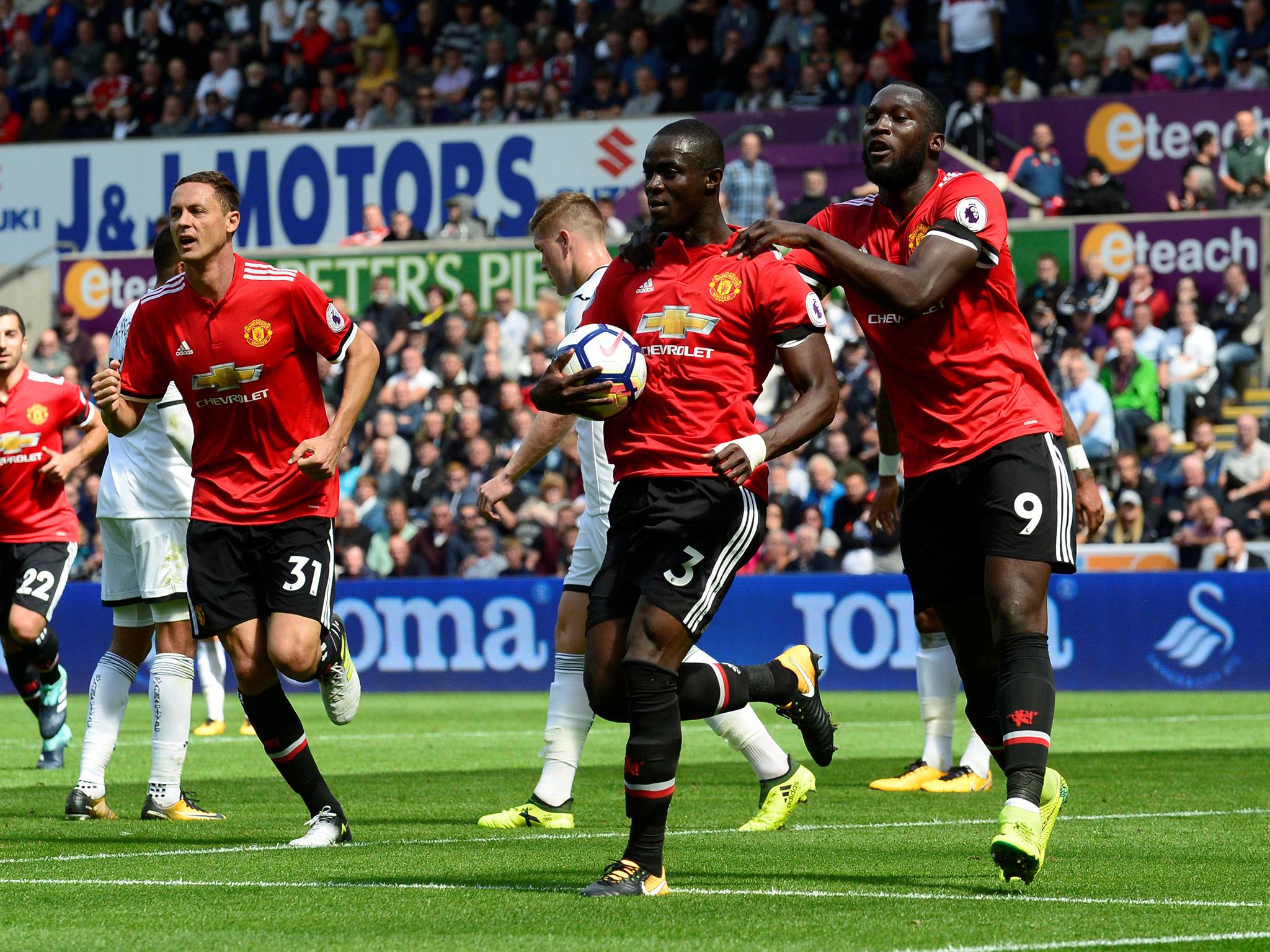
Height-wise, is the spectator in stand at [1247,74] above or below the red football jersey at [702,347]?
above

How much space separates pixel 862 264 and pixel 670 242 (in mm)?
655

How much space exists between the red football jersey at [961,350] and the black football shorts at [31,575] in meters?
5.91

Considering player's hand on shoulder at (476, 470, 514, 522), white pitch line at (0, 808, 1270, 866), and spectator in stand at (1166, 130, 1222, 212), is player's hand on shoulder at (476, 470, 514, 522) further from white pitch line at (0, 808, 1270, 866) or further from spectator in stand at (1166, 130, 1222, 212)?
spectator in stand at (1166, 130, 1222, 212)

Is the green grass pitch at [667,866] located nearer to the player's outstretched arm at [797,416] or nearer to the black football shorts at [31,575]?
the black football shorts at [31,575]

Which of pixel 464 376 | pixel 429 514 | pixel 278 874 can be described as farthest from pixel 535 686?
pixel 278 874

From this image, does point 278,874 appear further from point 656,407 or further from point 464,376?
point 464,376

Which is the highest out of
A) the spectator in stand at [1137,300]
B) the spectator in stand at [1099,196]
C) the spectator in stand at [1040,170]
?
the spectator in stand at [1040,170]

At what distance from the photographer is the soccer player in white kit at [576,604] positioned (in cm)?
787

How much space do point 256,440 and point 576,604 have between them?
5.16 ft

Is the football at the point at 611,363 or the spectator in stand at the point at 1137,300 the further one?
the spectator in stand at the point at 1137,300

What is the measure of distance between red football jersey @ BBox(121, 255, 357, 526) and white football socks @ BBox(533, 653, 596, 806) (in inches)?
53.3

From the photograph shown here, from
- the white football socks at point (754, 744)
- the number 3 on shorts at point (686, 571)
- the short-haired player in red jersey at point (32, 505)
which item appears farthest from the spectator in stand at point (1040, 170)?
the number 3 on shorts at point (686, 571)

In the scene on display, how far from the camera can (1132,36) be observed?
23.8 metres

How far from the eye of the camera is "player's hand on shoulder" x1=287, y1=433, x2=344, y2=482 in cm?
716
